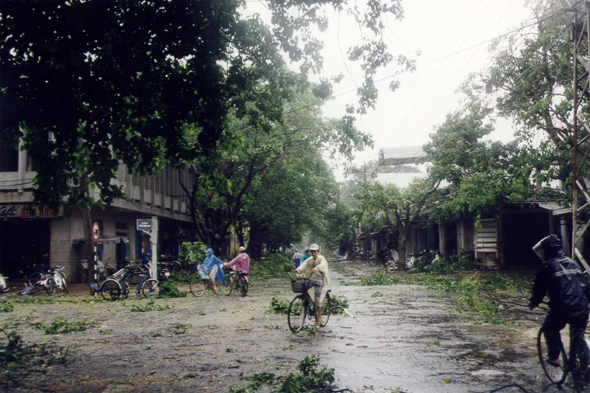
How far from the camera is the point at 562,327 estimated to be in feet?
21.6

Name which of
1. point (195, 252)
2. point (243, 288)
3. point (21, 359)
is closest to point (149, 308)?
point (243, 288)

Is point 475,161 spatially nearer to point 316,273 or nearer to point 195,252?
point 316,273

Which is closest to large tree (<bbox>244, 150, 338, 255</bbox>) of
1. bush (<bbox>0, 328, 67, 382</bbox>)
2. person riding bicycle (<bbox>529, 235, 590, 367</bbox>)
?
bush (<bbox>0, 328, 67, 382</bbox>)

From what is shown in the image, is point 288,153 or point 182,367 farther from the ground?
point 288,153

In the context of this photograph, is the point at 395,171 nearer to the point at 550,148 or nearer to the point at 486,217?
the point at 486,217

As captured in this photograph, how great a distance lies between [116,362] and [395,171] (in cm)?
4608

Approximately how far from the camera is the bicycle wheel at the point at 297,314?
1102 cm

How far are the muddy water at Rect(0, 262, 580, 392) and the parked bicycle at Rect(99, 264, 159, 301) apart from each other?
3.06 m

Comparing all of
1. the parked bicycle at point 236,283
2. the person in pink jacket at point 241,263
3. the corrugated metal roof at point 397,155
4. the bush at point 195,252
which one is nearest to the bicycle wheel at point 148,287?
the parked bicycle at point 236,283

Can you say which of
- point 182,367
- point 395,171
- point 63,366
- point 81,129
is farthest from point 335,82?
point 395,171

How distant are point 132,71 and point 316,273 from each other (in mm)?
5557

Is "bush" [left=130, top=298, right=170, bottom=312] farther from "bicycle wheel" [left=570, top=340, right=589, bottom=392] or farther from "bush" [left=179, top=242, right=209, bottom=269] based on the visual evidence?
"bush" [left=179, top=242, right=209, bottom=269]

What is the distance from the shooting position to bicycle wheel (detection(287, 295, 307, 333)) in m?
11.0

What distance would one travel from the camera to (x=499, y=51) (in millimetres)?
17984
